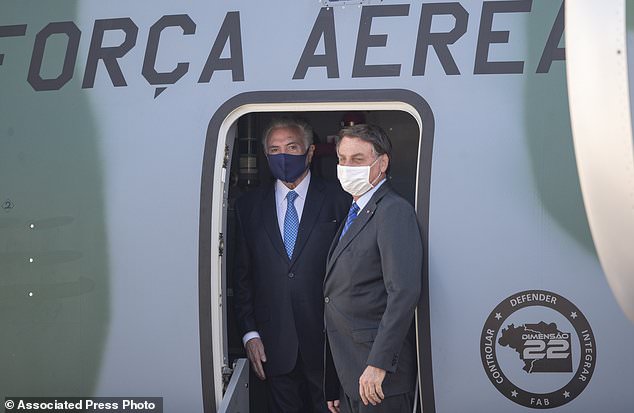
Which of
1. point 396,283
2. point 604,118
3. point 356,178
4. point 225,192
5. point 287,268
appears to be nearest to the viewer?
point 604,118

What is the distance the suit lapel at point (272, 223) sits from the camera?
394cm

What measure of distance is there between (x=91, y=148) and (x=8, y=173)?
0.44 metres

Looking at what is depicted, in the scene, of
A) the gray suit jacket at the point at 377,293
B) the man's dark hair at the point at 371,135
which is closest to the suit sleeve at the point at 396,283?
the gray suit jacket at the point at 377,293

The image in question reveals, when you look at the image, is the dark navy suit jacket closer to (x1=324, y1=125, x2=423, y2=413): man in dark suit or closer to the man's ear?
(x1=324, y1=125, x2=423, y2=413): man in dark suit

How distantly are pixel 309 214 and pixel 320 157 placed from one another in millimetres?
1035

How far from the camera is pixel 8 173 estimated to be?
3.70 metres

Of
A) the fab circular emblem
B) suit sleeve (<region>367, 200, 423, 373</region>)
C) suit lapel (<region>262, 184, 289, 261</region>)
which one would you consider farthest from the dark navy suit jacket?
the fab circular emblem

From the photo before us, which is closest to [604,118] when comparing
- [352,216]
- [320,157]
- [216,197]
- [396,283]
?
[396,283]

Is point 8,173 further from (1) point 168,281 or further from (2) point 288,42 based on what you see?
(2) point 288,42

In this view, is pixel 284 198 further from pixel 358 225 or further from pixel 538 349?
pixel 538 349

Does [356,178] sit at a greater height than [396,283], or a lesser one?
greater

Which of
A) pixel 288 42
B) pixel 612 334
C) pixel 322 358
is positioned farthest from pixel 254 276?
pixel 612 334

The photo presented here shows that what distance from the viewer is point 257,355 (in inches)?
154

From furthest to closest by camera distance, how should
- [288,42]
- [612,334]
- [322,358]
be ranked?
[322,358]
[288,42]
[612,334]
